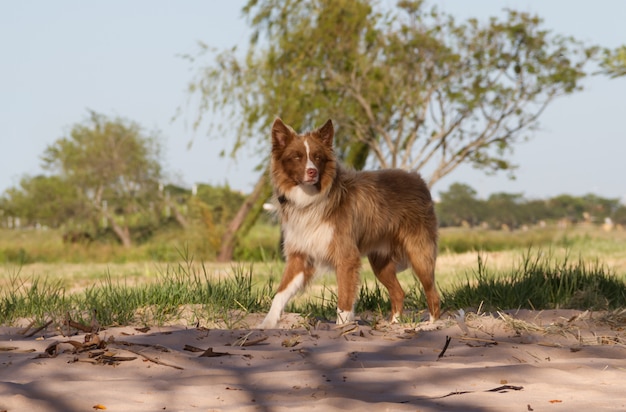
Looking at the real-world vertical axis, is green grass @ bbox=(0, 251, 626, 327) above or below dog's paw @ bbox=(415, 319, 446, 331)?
above

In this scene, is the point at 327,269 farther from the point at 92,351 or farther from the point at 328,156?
the point at 92,351

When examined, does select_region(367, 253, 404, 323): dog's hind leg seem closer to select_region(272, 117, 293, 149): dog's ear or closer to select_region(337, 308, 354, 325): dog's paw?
select_region(337, 308, 354, 325): dog's paw

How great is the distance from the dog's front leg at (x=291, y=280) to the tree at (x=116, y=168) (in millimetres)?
35197

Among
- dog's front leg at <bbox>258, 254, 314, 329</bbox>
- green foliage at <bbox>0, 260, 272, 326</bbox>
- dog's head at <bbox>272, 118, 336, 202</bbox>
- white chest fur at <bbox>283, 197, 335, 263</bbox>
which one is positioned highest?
dog's head at <bbox>272, 118, 336, 202</bbox>

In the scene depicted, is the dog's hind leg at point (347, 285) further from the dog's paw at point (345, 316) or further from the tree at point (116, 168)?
the tree at point (116, 168)

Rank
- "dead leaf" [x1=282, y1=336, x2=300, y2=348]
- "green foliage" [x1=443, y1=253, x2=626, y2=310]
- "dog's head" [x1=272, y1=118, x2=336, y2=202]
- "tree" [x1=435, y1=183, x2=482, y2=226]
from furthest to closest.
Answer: "tree" [x1=435, y1=183, x2=482, y2=226] < "green foliage" [x1=443, y1=253, x2=626, y2=310] < "dog's head" [x1=272, y1=118, x2=336, y2=202] < "dead leaf" [x1=282, y1=336, x2=300, y2=348]

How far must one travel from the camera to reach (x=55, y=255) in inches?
1110

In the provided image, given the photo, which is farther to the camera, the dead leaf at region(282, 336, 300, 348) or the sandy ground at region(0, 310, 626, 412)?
the dead leaf at region(282, 336, 300, 348)

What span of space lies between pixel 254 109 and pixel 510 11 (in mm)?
8247

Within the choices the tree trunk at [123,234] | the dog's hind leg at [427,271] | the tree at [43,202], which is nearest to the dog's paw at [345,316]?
the dog's hind leg at [427,271]

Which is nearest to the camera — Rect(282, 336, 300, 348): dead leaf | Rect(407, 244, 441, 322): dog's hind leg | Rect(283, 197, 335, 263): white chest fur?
Rect(282, 336, 300, 348): dead leaf

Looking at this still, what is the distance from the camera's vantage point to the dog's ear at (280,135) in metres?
7.45

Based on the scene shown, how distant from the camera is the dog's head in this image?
24.2ft

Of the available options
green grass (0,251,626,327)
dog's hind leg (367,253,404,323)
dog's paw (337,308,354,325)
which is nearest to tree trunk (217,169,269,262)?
green grass (0,251,626,327)
